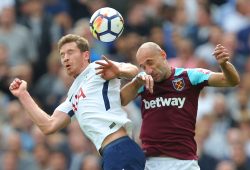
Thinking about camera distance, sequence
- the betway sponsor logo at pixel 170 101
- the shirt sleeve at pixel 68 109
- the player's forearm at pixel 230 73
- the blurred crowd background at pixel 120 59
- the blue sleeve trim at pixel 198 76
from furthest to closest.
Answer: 1. the blurred crowd background at pixel 120 59
2. the shirt sleeve at pixel 68 109
3. the betway sponsor logo at pixel 170 101
4. the blue sleeve trim at pixel 198 76
5. the player's forearm at pixel 230 73

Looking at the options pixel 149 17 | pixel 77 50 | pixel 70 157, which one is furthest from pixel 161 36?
pixel 77 50

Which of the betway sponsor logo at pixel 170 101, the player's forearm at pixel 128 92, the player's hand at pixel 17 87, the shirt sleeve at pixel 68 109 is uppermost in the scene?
the player's hand at pixel 17 87

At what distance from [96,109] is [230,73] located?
147 cm

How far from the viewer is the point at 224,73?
35.7 ft

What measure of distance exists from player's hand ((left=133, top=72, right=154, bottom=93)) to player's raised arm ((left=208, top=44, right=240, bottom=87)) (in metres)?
0.71

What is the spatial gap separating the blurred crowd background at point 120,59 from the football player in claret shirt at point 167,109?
14.2 feet

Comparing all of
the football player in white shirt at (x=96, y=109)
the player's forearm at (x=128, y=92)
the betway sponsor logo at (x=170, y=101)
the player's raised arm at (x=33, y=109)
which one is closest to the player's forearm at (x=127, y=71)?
the football player in white shirt at (x=96, y=109)

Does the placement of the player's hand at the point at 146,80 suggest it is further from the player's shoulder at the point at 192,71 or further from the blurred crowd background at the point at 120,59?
the blurred crowd background at the point at 120,59

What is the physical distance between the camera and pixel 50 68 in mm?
17844

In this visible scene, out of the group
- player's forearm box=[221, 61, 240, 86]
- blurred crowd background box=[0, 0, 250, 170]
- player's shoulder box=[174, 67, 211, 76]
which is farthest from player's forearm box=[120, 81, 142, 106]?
blurred crowd background box=[0, 0, 250, 170]

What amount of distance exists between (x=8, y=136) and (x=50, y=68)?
2083mm

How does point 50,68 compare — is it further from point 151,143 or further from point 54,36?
point 151,143

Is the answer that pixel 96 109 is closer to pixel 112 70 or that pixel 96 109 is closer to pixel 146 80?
pixel 112 70

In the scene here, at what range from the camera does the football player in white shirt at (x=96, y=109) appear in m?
11.0
